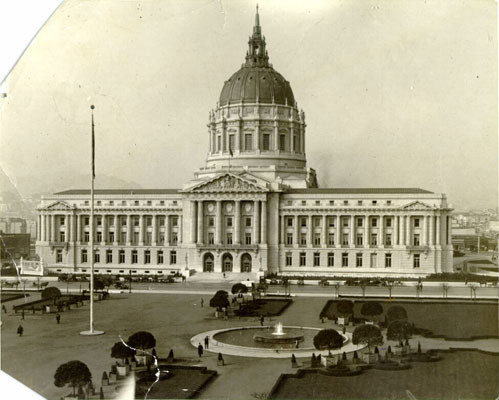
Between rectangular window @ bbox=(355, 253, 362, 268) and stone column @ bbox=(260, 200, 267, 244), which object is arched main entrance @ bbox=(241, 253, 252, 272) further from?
rectangular window @ bbox=(355, 253, 362, 268)

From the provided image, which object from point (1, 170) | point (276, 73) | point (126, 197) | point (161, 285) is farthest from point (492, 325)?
point (276, 73)

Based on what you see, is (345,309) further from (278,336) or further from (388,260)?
(388,260)

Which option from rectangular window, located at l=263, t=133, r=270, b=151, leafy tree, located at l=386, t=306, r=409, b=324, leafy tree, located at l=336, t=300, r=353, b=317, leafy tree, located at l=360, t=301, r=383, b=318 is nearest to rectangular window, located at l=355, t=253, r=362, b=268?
rectangular window, located at l=263, t=133, r=270, b=151

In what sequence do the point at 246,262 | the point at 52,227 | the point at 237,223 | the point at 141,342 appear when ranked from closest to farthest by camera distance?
1. the point at 141,342
2. the point at 237,223
3. the point at 246,262
4. the point at 52,227

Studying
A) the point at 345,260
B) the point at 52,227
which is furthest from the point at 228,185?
the point at 52,227

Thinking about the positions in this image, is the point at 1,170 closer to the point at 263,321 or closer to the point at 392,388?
the point at 263,321

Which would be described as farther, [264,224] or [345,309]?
[264,224]
